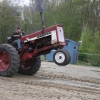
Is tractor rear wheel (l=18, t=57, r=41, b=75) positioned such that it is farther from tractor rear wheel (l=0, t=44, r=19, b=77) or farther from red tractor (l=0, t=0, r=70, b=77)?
tractor rear wheel (l=0, t=44, r=19, b=77)

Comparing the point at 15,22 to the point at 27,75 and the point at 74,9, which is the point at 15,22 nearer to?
the point at 74,9

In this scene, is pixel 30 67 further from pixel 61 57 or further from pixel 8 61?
pixel 61 57

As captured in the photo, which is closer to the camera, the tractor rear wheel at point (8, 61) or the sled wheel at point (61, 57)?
the sled wheel at point (61, 57)

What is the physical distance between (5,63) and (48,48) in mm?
1823

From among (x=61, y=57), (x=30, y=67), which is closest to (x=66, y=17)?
(x=30, y=67)

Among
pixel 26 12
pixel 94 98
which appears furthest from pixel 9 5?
pixel 94 98

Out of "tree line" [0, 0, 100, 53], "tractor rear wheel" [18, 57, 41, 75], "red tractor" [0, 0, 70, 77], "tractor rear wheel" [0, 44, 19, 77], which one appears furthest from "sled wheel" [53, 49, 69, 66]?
"tree line" [0, 0, 100, 53]

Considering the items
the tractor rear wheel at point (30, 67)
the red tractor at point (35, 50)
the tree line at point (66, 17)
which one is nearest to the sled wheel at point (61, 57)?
the red tractor at point (35, 50)

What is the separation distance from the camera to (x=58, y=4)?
142 ft

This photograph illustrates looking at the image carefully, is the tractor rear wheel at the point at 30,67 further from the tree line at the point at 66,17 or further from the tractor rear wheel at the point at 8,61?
the tree line at the point at 66,17

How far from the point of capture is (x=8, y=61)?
10.1 m

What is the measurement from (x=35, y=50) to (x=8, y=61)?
1.11 m

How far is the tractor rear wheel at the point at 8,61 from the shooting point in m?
9.64

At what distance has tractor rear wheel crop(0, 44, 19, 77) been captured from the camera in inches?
380
